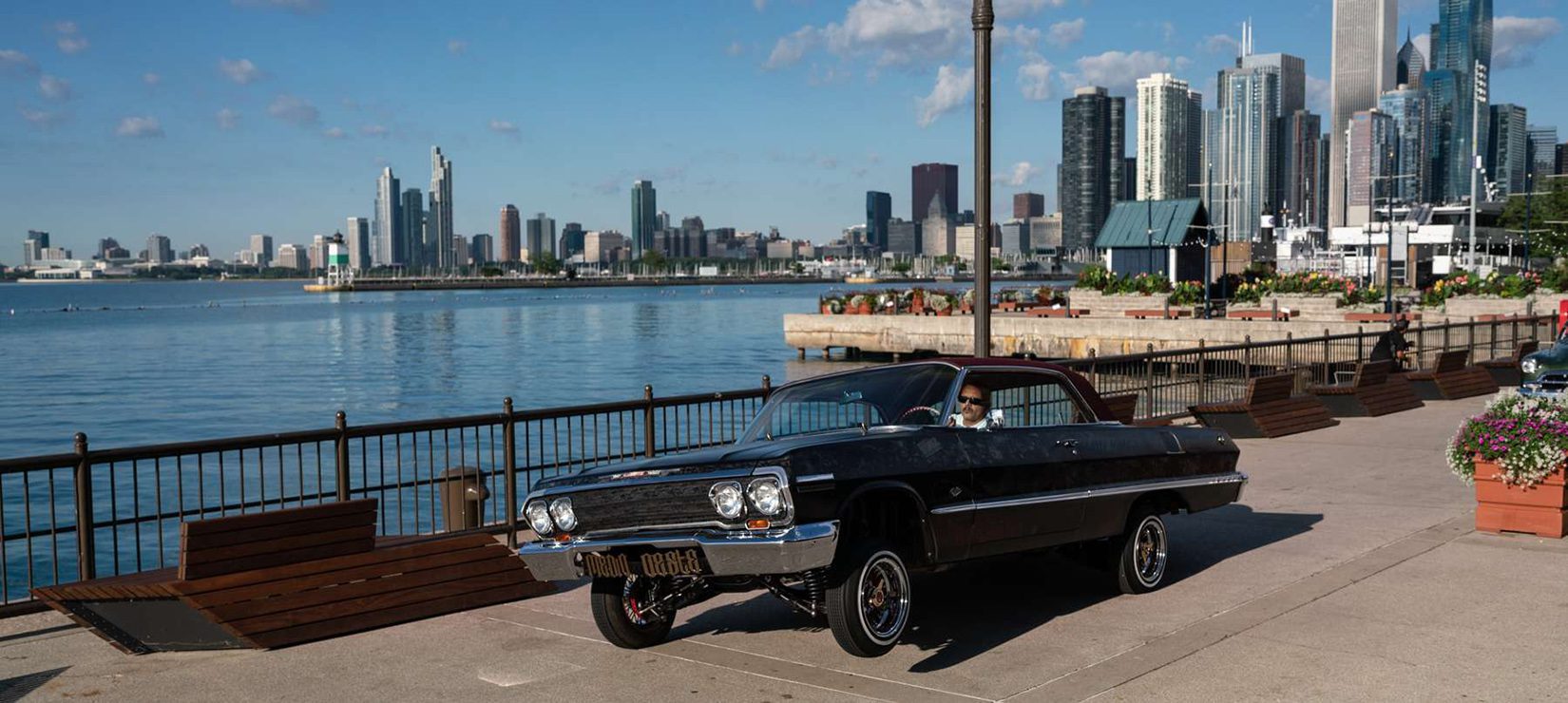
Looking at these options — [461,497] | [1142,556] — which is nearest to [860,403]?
[1142,556]

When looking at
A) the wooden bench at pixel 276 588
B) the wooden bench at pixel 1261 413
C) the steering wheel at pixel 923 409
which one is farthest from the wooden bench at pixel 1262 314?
the wooden bench at pixel 276 588

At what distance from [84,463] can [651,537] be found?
13.4 feet

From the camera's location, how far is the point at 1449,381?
2452 cm

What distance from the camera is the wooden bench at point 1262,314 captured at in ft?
→ 152

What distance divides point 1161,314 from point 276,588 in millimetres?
49544

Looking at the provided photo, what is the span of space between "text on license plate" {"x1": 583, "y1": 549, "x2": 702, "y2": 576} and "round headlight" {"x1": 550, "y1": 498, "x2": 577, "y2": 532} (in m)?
0.26

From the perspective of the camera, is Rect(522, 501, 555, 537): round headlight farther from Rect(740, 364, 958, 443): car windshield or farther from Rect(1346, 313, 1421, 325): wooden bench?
Rect(1346, 313, 1421, 325): wooden bench

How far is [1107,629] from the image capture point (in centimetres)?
823

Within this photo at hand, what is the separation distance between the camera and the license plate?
22.9 ft

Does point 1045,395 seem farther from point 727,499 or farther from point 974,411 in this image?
point 727,499

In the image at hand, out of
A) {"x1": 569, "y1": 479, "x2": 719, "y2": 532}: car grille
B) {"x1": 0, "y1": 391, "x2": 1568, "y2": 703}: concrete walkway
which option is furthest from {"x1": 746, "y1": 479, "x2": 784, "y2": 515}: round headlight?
{"x1": 0, "y1": 391, "x2": 1568, "y2": 703}: concrete walkway

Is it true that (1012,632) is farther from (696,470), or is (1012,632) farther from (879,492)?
(696,470)

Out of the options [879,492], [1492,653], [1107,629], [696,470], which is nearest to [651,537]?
[696,470]

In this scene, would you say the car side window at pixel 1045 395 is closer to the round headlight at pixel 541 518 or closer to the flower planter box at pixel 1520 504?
the round headlight at pixel 541 518
